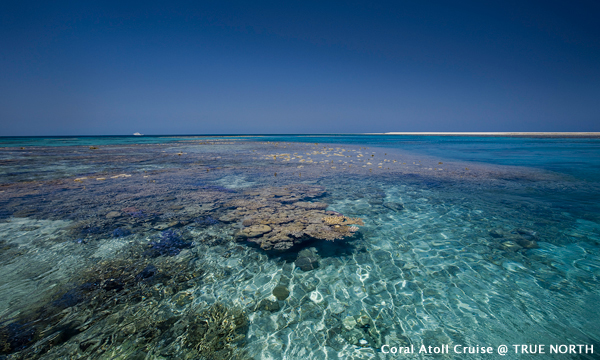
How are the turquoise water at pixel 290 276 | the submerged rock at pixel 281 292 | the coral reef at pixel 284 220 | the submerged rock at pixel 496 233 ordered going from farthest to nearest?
the submerged rock at pixel 496 233 < the coral reef at pixel 284 220 < the submerged rock at pixel 281 292 < the turquoise water at pixel 290 276

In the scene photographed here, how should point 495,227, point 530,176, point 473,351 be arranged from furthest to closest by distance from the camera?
point 530,176
point 495,227
point 473,351

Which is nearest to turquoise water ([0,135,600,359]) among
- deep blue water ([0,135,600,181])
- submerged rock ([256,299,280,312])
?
submerged rock ([256,299,280,312])

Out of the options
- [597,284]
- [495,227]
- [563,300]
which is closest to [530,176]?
[495,227]

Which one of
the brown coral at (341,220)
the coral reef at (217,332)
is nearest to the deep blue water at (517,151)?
the brown coral at (341,220)

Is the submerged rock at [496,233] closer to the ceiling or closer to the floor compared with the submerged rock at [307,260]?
closer to the ceiling

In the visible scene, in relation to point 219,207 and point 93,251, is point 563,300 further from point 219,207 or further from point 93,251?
point 93,251

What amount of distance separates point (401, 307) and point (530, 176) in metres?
16.5

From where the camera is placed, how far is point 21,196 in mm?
9695

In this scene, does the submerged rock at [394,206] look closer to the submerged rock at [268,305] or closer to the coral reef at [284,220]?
the coral reef at [284,220]

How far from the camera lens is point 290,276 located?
192 inches

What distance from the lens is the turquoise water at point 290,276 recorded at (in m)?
3.39

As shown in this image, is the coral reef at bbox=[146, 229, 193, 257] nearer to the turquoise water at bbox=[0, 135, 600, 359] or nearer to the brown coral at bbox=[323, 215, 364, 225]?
the turquoise water at bbox=[0, 135, 600, 359]

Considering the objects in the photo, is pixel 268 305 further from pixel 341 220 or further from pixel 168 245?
pixel 341 220

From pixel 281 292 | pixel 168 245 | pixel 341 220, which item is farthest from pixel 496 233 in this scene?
pixel 168 245
